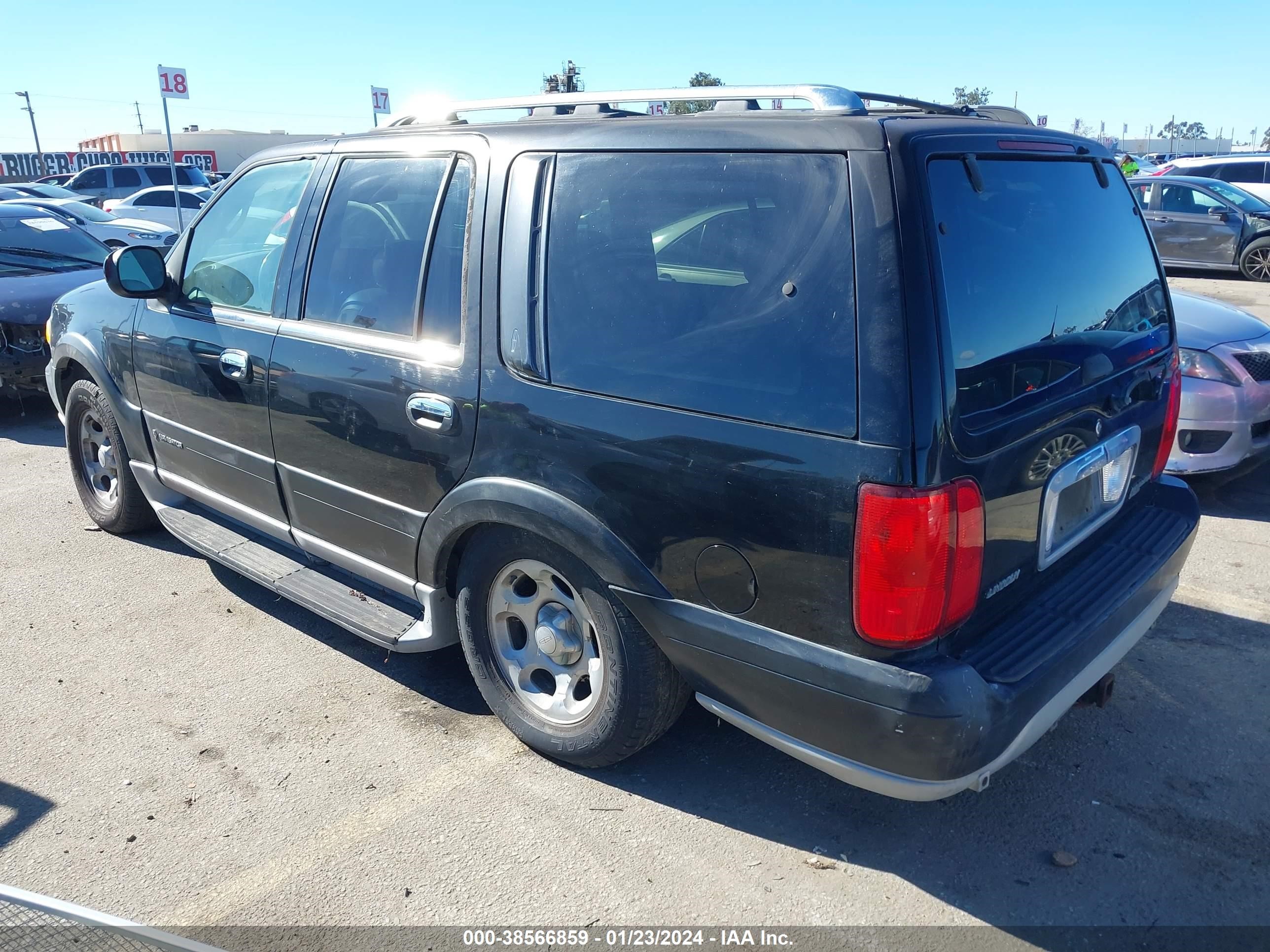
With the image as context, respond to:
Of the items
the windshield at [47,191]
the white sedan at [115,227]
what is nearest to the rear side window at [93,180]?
the windshield at [47,191]

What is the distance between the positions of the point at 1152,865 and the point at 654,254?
2.19m

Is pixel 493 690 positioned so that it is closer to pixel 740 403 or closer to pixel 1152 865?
pixel 740 403

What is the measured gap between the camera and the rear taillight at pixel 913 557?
214 centimetres

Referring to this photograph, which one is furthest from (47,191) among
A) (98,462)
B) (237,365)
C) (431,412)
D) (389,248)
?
(431,412)

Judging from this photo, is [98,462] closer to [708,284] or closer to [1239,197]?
[708,284]

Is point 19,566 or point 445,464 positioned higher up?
point 445,464

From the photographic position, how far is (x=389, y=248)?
10.8ft

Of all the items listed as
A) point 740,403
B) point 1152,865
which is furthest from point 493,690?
point 1152,865

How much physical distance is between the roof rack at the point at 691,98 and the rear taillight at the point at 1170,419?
1195 mm

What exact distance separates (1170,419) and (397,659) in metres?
3.04

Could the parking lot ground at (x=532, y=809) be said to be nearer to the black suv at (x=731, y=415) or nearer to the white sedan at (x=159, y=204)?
the black suv at (x=731, y=415)

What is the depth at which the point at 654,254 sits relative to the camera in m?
2.60

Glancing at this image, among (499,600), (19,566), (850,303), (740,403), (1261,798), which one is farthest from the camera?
(19,566)

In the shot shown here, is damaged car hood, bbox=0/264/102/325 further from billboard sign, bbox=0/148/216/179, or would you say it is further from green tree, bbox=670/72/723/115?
billboard sign, bbox=0/148/216/179
